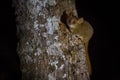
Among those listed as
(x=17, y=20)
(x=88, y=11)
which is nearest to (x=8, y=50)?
(x=88, y=11)

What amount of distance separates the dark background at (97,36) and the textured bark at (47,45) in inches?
62.1

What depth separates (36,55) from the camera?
70.4 inches

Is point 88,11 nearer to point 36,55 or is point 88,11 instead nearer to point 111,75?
point 111,75

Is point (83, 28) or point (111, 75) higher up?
point (83, 28)

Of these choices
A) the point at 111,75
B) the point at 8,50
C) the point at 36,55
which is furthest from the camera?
the point at 8,50

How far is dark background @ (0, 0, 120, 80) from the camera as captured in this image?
3414 millimetres

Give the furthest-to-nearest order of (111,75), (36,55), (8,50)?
(8,50), (111,75), (36,55)

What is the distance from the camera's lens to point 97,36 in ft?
11.9

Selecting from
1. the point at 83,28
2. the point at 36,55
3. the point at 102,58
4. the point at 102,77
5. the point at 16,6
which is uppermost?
the point at 16,6

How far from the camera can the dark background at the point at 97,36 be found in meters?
3.41

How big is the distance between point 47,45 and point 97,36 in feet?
6.34

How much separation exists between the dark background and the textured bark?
1.58 meters

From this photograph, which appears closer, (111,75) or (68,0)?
(68,0)

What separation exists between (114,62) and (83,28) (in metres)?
1.66
